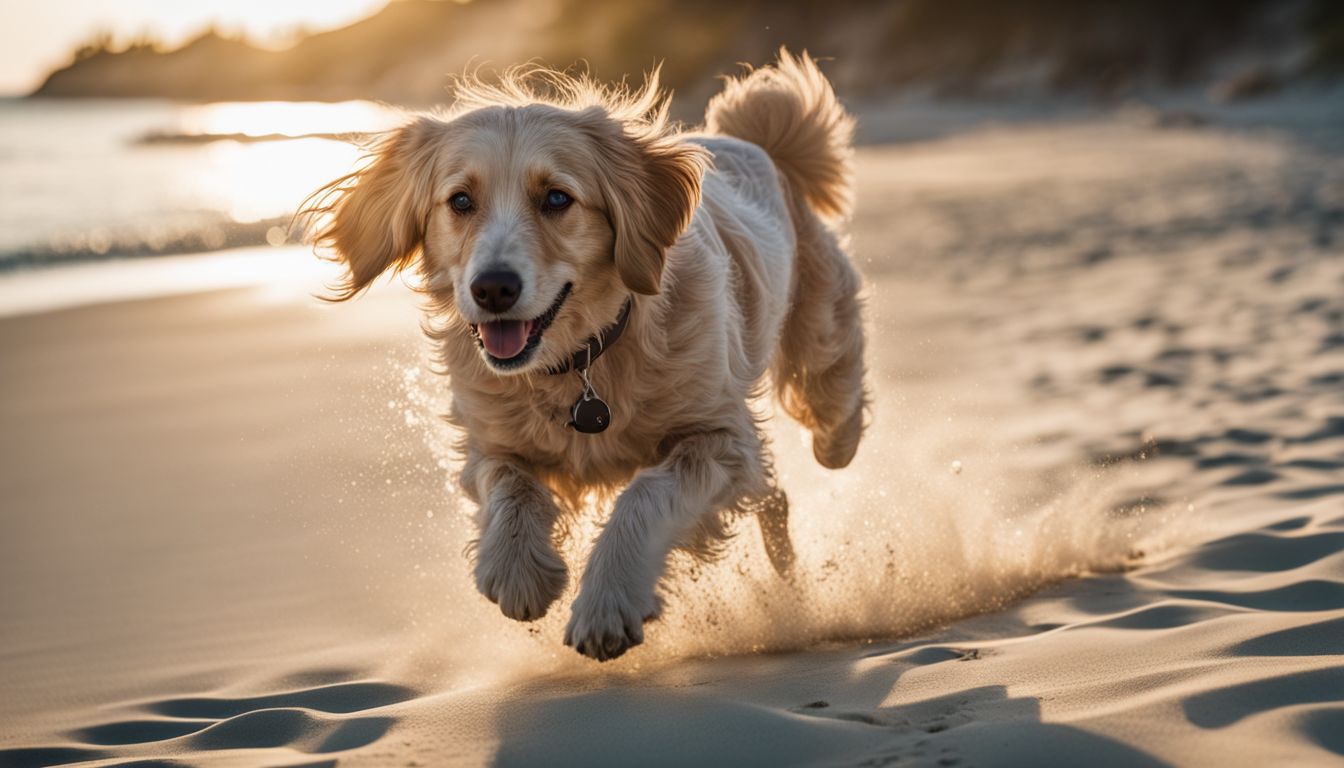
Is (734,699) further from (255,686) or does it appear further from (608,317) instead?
(255,686)

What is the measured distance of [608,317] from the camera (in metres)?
4.04

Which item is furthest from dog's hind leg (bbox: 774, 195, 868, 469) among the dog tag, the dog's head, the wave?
the wave

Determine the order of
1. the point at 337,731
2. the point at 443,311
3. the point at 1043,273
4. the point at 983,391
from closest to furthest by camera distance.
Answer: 1. the point at 337,731
2. the point at 443,311
3. the point at 983,391
4. the point at 1043,273

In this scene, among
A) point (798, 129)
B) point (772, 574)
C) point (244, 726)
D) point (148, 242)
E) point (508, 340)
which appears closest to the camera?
point (244, 726)

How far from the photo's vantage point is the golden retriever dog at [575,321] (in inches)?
146

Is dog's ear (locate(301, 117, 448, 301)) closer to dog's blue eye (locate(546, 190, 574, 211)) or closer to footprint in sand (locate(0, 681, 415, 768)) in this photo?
dog's blue eye (locate(546, 190, 574, 211))

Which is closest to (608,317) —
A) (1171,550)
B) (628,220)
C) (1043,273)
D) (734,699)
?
(628,220)

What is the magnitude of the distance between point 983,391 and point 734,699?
4.03 m

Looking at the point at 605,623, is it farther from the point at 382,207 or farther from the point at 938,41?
the point at 938,41

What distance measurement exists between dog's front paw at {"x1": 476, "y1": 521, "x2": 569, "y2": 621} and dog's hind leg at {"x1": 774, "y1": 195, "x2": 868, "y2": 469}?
2054 millimetres

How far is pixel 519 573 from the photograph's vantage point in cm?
369

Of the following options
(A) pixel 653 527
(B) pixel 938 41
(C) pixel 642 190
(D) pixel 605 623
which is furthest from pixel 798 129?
A: (B) pixel 938 41

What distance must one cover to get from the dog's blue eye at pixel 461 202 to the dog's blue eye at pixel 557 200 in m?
0.24

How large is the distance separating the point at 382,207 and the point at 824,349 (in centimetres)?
212
